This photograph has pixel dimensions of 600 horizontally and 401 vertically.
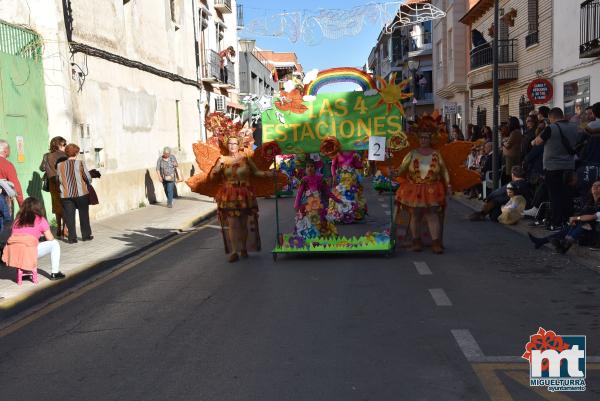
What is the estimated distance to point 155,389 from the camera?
4738 mm

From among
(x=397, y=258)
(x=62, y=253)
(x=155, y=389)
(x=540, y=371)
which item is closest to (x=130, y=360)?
(x=155, y=389)

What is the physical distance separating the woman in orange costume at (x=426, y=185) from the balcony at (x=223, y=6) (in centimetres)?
2550

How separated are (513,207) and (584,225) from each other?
13.1ft

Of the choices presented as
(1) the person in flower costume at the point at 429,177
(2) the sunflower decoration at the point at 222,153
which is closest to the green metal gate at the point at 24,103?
(2) the sunflower decoration at the point at 222,153

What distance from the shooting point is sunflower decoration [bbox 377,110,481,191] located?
1036 cm

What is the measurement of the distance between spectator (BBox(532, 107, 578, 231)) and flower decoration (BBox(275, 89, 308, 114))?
12.9 ft

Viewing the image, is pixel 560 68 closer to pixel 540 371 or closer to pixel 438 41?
pixel 540 371

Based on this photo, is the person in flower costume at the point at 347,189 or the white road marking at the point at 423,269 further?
the person in flower costume at the point at 347,189

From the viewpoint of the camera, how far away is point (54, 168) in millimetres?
13008

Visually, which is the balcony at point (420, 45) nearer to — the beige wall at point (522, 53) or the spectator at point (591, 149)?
the beige wall at point (522, 53)

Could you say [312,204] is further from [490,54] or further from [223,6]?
[223,6]

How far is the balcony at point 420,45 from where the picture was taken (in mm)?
59500

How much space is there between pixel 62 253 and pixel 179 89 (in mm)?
14851

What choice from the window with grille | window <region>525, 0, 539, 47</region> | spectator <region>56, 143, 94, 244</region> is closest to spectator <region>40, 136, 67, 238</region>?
spectator <region>56, 143, 94, 244</region>
